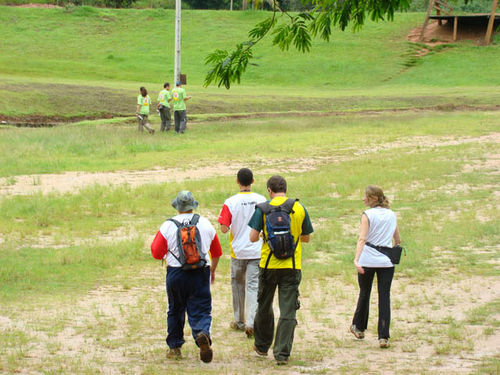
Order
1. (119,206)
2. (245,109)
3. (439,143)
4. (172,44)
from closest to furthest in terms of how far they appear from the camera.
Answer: (119,206), (439,143), (245,109), (172,44)

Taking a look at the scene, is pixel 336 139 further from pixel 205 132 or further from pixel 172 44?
pixel 172 44

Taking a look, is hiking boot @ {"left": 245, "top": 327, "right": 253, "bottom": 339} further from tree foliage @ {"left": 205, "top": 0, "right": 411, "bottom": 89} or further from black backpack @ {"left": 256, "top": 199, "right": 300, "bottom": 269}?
tree foliage @ {"left": 205, "top": 0, "right": 411, "bottom": 89}

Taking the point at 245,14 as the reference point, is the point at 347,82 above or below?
below

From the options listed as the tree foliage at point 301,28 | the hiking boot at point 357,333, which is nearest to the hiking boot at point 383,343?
the hiking boot at point 357,333

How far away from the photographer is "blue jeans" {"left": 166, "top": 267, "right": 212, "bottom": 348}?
6824 millimetres

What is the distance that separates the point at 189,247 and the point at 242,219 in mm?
1165

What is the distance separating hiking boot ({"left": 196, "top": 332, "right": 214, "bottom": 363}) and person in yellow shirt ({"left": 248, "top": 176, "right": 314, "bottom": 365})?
0.61 m

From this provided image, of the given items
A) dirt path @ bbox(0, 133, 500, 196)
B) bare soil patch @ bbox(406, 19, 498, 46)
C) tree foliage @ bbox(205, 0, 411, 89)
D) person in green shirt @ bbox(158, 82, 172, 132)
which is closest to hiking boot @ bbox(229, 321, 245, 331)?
tree foliage @ bbox(205, 0, 411, 89)

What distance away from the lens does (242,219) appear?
7.74 metres

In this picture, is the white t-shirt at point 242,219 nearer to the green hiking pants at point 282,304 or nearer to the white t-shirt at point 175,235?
the green hiking pants at point 282,304

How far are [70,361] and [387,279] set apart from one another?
316 cm

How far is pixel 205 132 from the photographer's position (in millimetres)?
27469

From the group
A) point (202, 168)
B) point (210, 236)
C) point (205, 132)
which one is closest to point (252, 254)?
point (210, 236)

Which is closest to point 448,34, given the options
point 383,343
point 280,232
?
point 383,343
